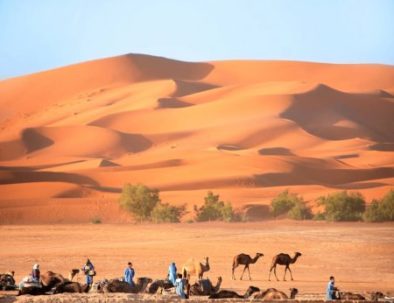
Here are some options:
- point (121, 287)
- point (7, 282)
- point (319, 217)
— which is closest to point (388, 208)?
point (319, 217)

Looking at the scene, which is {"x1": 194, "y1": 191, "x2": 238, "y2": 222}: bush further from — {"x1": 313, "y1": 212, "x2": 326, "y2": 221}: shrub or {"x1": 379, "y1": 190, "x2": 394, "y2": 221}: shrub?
{"x1": 379, "y1": 190, "x2": 394, "y2": 221}: shrub

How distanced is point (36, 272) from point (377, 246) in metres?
17.9

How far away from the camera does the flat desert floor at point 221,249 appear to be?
30.4 m

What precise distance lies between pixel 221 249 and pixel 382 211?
65.9 ft

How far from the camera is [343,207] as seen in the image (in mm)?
57156

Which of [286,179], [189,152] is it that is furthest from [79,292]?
[189,152]

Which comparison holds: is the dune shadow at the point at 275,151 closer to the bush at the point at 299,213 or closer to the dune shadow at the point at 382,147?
the dune shadow at the point at 382,147

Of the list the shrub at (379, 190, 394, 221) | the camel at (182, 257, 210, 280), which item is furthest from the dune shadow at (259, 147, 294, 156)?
the camel at (182, 257, 210, 280)

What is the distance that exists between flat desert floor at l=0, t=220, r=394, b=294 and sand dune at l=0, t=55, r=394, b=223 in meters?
16.2

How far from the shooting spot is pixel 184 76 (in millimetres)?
161125

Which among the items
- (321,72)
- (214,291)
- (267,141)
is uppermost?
(321,72)

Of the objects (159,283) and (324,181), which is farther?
(324,181)

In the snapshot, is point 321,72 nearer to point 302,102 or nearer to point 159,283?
point 302,102

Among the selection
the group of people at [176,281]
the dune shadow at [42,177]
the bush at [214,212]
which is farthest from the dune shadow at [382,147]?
the group of people at [176,281]
